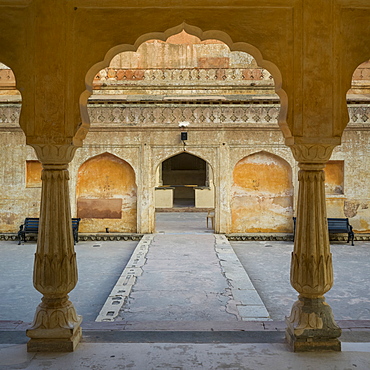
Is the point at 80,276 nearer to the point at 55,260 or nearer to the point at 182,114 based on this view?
the point at 55,260

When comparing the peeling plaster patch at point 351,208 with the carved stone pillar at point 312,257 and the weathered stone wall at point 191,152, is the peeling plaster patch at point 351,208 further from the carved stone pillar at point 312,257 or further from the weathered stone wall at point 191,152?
the carved stone pillar at point 312,257

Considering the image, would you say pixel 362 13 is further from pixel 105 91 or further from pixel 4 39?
pixel 105 91

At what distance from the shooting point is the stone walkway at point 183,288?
519 cm

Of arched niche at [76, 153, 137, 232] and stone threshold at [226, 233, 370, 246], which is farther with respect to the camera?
arched niche at [76, 153, 137, 232]

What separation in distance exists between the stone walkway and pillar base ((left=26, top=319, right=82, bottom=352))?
1.57m

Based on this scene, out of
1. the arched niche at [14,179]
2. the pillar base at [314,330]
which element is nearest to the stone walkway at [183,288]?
the pillar base at [314,330]

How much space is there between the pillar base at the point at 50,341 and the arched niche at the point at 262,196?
8163 millimetres

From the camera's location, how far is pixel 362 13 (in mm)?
3484

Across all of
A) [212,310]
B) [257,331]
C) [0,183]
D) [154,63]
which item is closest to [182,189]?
[154,63]

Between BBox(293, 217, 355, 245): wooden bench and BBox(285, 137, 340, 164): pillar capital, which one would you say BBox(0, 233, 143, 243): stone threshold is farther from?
BBox(285, 137, 340, 164): pillar capital

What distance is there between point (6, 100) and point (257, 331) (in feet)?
30.2

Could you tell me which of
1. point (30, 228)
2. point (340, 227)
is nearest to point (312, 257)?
point (340, 227)

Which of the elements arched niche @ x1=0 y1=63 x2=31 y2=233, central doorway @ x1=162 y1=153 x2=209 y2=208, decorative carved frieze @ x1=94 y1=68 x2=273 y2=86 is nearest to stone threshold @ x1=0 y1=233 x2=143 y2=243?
arched niche @ x1=0 y1=63 x2=31 y2=233

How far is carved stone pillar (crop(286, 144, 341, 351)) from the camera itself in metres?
3.41
